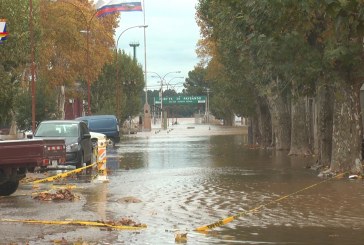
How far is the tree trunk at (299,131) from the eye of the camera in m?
29.7

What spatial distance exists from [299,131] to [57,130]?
11946mm

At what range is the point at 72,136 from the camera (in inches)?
861

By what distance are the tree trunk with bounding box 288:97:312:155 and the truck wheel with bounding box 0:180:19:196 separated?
17070 millimetres

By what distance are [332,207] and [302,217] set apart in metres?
1.40

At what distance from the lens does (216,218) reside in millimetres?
11242

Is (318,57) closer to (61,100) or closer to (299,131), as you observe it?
(299,131)

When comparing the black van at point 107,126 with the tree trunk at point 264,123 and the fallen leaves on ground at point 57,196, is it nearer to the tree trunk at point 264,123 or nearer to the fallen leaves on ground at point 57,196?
the tree trunk at point 264,123

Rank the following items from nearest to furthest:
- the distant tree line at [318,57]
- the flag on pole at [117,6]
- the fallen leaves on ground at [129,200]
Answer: the fallen leaves on ground at [129,200] → the distant tree line at [318,57] → the flag on pole at [117,6]

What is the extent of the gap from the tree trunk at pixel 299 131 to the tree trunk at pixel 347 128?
11.1 meters

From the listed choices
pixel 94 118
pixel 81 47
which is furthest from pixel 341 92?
pixel 81 47

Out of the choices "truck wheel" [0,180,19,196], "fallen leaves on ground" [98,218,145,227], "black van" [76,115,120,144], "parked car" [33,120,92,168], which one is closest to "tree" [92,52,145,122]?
"black van" [76,115,120,144]

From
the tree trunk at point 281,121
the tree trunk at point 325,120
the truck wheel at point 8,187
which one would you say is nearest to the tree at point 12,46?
the tree trunk at point 281,121

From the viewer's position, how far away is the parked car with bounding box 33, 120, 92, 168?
69.1ft

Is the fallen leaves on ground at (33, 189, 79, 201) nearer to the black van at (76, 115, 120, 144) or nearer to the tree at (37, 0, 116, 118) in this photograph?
the black van at (76, 115, 120, 144)
